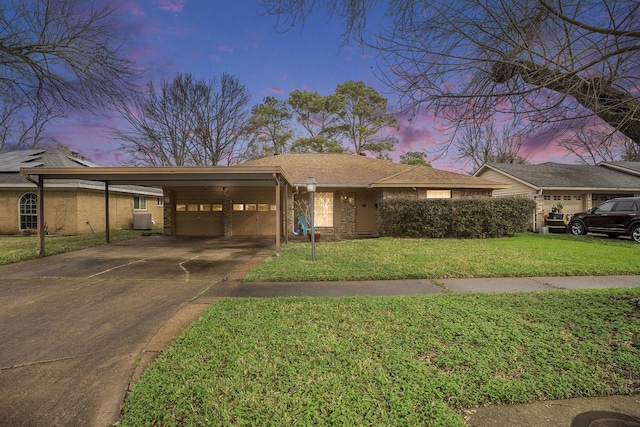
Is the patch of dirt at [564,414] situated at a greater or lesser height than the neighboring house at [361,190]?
lesser

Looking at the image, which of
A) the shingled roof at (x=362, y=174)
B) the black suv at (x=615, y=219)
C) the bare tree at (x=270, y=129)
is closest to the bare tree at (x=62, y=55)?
the shingled roof at (x=362, y=174)

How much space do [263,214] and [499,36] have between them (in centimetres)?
1301

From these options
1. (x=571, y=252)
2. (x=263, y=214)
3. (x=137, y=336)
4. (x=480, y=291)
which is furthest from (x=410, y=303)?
(x=263, y=214)

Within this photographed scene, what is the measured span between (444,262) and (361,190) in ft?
27.1

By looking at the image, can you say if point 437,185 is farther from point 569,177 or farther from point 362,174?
point 569,177

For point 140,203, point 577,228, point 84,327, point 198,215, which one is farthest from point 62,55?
point 577,228

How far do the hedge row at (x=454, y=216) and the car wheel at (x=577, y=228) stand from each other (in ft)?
9.94

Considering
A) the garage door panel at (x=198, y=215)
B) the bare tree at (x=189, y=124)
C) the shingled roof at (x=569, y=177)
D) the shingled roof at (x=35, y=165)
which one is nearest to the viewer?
the shingled roof at (x=35, y=165)

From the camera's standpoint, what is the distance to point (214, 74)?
2095 cm

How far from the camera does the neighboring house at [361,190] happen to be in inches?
545

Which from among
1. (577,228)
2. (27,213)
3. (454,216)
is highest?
(27,213)

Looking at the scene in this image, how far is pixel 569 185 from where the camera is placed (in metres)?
15.8

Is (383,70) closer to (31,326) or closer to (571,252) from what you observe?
(31,326)

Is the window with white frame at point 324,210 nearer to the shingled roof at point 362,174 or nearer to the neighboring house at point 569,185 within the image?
the shingled roof at point 362,174
